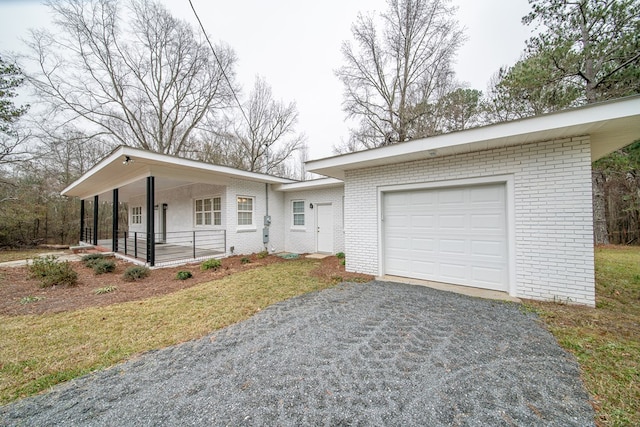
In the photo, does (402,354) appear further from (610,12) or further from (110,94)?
(110,94)

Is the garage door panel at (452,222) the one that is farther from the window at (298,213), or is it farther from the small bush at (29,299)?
the small bush at (29,299)

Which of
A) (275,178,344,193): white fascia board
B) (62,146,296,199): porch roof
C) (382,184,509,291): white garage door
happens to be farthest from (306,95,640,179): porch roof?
(62,146,296,199): porch roof

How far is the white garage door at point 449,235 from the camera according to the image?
4.43 m

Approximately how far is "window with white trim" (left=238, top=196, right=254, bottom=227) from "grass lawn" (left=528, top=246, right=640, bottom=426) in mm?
8731

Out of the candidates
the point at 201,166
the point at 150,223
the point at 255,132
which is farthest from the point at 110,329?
the point at 255,132

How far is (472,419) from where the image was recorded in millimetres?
1646

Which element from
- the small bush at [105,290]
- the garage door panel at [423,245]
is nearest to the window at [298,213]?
the garage door panel at [423,245]

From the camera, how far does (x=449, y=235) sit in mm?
4859

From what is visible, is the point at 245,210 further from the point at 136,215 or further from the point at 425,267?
the point at 136,215

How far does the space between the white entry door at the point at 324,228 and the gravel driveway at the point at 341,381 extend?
6207 mm

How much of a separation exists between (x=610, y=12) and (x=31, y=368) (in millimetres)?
13128

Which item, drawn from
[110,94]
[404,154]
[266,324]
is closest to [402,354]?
[266,324]

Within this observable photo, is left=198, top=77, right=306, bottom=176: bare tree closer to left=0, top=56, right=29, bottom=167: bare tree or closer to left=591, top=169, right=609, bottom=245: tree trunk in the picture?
left=0, top=56, right=29, bottom=167: bare tree

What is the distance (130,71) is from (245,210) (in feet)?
→ 40.1
